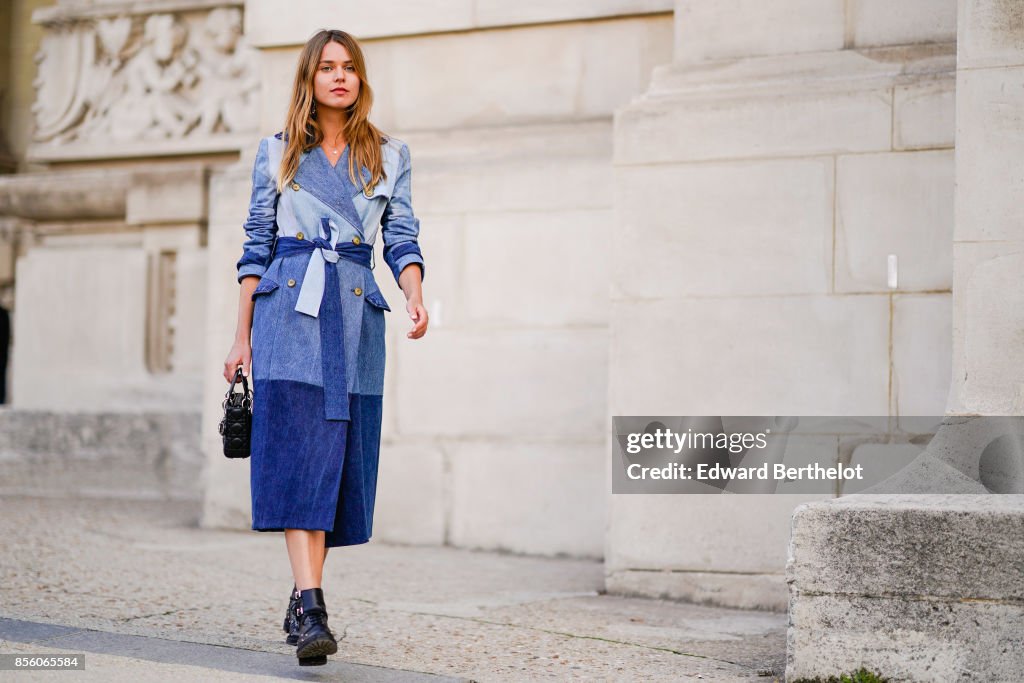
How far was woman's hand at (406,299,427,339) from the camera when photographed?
12.5 feet

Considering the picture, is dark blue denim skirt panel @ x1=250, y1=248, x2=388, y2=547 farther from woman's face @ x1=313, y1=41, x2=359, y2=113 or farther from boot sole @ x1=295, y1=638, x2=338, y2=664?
woman's face @ x1=313, y1=41, x2=359, y2=113

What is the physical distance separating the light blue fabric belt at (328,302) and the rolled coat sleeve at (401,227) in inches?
7.9

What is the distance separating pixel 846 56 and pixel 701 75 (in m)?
0.56

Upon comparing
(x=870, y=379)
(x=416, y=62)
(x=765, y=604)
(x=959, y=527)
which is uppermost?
(x=416, y=62)

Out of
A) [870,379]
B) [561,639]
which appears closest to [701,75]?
[870,379]

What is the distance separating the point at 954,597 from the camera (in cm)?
343

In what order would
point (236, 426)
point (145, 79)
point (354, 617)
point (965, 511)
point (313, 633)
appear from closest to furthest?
point (965, 511), point (313, 633), point (236, 426), point (354, 617), point (145, 79)

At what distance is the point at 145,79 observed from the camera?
8938 millimetres

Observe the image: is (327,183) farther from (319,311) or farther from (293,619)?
(293,619)

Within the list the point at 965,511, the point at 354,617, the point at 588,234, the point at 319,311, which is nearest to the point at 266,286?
the point at 319,311

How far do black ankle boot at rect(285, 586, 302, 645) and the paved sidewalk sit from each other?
0.07 meters

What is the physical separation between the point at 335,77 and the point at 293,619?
1483 mm

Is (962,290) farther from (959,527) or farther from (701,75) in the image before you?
(701,75)

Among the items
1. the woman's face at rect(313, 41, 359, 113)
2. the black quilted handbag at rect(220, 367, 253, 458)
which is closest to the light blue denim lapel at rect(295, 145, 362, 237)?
the woman's face at rect(313, 41, 359, 113)
